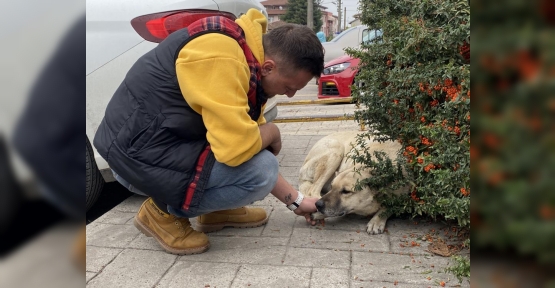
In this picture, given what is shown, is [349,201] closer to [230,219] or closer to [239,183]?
[230,219]

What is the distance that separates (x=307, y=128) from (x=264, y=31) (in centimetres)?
522

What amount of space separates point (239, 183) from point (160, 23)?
153 centimetres

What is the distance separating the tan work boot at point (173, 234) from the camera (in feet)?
9.94

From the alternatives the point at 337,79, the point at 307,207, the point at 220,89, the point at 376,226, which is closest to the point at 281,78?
the point at 220,89

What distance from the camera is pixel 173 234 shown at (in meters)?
3.04

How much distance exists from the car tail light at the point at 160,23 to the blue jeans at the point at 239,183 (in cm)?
136

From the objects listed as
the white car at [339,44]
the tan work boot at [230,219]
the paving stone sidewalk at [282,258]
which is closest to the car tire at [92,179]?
the paving stone sidewalk at [282,258]

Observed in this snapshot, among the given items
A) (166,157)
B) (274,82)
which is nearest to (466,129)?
(274,82)

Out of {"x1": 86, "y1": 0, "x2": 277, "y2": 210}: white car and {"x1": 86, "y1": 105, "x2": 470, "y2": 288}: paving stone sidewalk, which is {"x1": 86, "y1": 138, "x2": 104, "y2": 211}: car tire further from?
{"x1": 86, "y1": 105, "x2": 470, "y2": 288}: paving stone sidewalk

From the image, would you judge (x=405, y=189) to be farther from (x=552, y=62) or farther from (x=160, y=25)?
(x=552, y=62)

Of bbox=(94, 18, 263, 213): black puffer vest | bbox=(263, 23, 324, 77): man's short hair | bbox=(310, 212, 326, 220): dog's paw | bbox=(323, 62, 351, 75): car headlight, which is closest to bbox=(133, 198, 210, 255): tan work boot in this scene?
bbox=(94, 18, 263, 213): black puffer vest

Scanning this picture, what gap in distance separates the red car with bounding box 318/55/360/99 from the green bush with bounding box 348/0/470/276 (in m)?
8.24

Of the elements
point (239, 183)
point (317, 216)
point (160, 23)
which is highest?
point (160, 23)

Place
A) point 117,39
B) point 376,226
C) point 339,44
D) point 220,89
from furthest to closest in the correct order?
point 339,44
point 117,39
point 376,226
point 220,89
